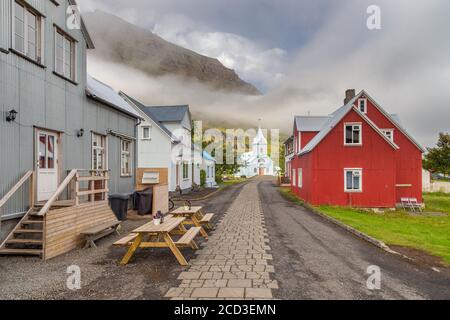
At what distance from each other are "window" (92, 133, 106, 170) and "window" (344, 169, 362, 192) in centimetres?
1559

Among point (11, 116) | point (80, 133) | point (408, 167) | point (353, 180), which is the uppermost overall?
point (11, 116)

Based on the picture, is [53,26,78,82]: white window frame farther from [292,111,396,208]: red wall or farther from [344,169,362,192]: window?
[344,169,362,192]: window

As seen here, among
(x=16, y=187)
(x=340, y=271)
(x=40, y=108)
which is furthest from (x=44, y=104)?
(x=340, y=271)

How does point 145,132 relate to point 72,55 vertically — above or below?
below

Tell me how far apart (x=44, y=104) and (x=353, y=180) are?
18.6m

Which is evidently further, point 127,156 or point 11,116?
point 127,156

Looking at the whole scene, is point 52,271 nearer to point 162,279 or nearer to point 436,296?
point 162,279

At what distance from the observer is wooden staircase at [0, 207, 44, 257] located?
7.43 m

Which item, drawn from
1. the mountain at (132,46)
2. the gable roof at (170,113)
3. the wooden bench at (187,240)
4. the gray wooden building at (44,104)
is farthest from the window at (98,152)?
the mountain at (132,46)

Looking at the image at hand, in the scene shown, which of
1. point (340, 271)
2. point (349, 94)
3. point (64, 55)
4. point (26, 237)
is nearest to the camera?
point (340, 271)

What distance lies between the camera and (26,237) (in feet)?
27.7

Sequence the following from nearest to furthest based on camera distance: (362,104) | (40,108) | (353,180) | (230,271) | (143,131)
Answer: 1. (230,271)
2. (40,108)
3. (353,180)
4. (362,104)
5. (143,131)

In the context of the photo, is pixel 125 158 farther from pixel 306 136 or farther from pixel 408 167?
pixel 408 167

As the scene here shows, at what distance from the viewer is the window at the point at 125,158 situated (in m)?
15.5
